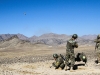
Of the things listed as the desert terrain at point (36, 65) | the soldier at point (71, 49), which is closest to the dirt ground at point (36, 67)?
the desert terrain at point (36, 65)

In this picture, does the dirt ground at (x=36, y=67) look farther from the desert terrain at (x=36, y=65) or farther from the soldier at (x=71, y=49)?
the soldier at (x=71, y=49)

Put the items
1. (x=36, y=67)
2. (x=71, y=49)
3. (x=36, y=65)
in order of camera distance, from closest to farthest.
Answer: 1. (x=71, y=49)
2. (x=36, y=67)
3. (x=36, y=65)

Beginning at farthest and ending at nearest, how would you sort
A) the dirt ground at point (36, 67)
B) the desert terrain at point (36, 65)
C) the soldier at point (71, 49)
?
the soldier at point (71, 49)
the desert terrain at point (36, 65)
the dirt ground at point (36, 67)

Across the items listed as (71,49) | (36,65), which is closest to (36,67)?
(36,65)

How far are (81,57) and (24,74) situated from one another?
4.68 metres

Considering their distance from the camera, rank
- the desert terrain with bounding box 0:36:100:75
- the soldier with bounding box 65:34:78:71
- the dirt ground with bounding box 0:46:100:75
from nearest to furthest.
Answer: the dirt ground with bounding box 0:46:100:75 < the desert terrain with bounding box 0:36:100:75 < the soldier with bounding box 65:34:78:71

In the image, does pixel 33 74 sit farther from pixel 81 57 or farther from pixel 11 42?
pixel 11 42

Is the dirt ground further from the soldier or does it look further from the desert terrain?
the soldier

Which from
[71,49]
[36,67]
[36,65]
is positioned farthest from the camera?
[36,65]

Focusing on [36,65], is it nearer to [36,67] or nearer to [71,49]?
[36,67]

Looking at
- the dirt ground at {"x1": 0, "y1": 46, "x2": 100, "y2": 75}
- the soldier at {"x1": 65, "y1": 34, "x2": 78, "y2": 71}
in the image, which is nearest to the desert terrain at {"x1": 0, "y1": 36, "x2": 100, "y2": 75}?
the dirt ground at {"x1": 0, "y1": 46, "x2": 100, "y2": 75}

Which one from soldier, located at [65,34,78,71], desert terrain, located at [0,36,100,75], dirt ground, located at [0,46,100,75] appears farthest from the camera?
soldier, located at [65,34,78,71]

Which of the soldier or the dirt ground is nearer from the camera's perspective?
the dirt ground

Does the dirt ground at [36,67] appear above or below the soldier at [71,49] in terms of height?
below
